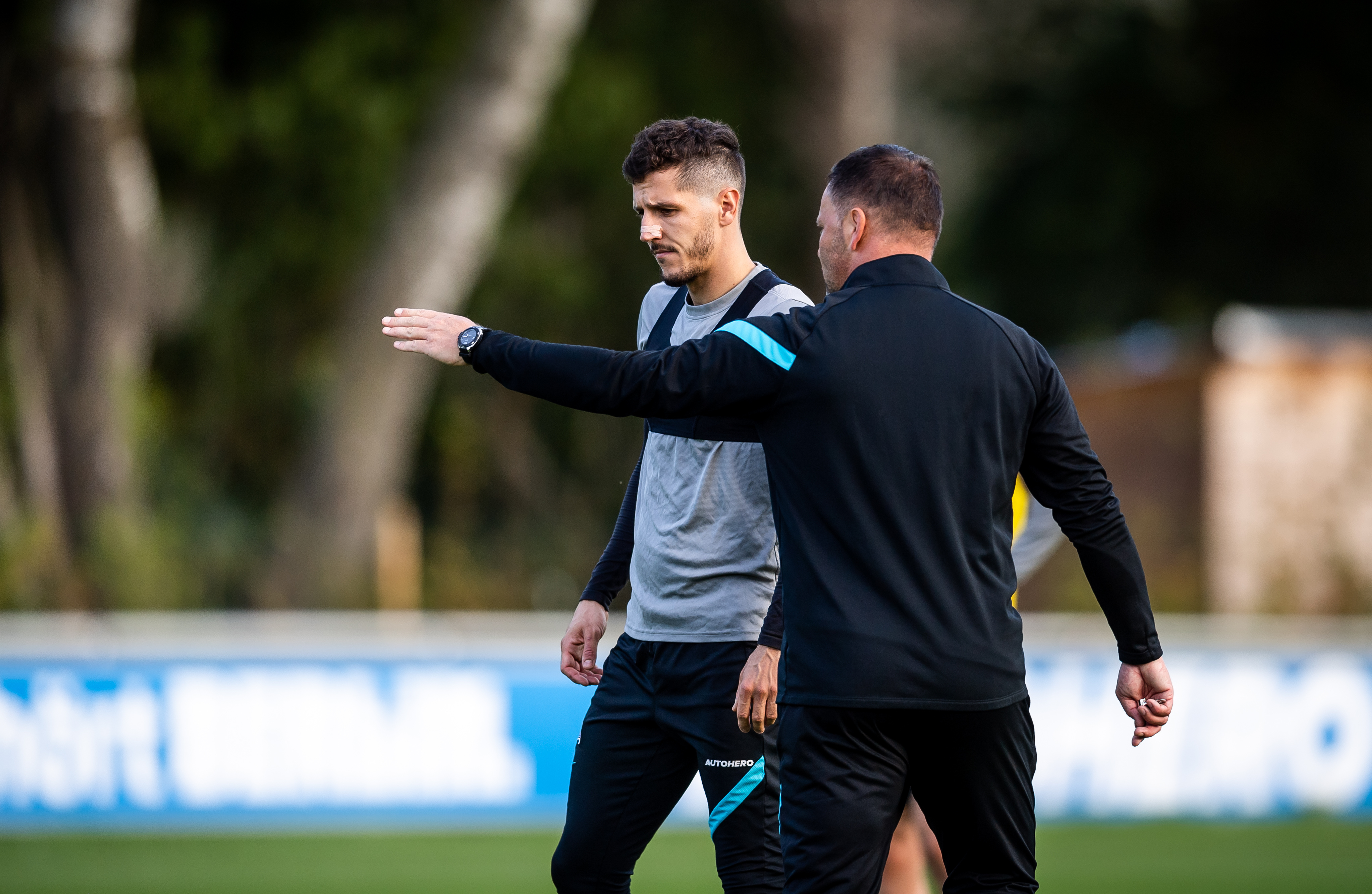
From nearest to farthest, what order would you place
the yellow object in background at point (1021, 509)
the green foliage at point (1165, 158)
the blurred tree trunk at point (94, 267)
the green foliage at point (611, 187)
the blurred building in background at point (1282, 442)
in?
the yellow object in background at point (1021, 509) < the blurred tree trunk at point (94, 267) < the blurred building in background at point (1282, 442) < the green foliage at point (611, 187) < the green foliage at point (1165, 158)

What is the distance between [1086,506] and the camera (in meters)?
3.37

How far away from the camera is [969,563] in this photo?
10.5 feet

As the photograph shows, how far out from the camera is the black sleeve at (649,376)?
322cm

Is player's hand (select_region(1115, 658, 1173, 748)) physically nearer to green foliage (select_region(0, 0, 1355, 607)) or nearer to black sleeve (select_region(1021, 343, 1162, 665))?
black sleeve (select_region(1021, 343, 1162, 665))

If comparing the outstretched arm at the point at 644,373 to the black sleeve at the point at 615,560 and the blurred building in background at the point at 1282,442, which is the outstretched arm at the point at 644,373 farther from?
the blurred building in background at the point at 1282,442

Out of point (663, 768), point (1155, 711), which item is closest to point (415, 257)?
point (663, 768)

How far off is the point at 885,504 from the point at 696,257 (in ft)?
2.91

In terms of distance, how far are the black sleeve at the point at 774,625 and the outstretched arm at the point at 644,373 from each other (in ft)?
1.50

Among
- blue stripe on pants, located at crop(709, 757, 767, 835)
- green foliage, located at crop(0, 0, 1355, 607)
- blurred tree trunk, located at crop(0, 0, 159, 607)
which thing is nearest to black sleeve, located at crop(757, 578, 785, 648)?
blue stripe on pants, located at crop(709, 757, 767, 835)

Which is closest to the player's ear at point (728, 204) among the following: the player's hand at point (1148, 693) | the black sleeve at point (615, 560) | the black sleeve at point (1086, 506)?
the black sleeve at point (615, 560)

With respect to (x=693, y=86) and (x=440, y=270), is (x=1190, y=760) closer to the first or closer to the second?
(x=440, y=270)

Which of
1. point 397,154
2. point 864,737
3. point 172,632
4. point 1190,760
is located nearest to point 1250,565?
point 1190,760

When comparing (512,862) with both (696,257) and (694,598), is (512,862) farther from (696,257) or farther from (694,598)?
(696,257)

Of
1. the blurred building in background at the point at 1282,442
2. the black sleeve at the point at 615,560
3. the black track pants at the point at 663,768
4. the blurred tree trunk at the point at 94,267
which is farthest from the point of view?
the blurred building in background at the point at 1282,442
